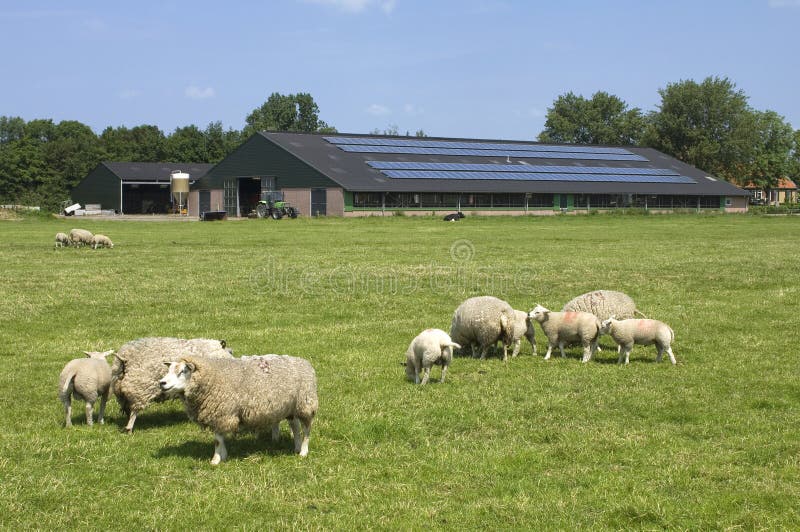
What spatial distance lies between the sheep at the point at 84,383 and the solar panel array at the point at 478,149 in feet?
238

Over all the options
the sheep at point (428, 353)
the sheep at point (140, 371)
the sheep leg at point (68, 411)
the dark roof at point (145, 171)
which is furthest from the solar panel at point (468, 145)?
the sheep leg at point (68, 411)

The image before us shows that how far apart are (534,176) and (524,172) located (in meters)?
1.17

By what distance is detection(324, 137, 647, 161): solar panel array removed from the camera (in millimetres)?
84250

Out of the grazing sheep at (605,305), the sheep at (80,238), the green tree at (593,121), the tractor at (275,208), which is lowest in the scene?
the grazing sheep at (605,305)

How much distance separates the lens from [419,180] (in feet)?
245

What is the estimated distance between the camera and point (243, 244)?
3831cm

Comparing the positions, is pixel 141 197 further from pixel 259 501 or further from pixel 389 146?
pixel 259 501

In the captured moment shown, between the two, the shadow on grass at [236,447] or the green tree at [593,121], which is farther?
the green tree at [593,121]

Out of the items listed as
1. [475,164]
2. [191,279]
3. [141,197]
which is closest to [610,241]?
[191,279]

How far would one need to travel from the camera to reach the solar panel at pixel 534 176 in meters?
75.9

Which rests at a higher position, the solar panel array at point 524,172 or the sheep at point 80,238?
the solar panel array at point 524,172

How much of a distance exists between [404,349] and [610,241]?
Answer: 1140 inches

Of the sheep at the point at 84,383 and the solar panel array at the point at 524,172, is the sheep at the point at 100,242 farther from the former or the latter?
the solar panel array at the point at 524,172

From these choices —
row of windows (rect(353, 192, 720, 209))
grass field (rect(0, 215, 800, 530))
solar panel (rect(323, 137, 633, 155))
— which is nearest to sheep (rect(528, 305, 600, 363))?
grass field (rect(0, 215, 800, 530))
